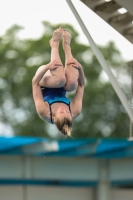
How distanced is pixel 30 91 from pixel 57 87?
23608mm

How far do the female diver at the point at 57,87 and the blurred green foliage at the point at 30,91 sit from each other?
2150 centimetres

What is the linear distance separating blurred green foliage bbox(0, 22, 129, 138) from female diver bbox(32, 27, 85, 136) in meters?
21.5

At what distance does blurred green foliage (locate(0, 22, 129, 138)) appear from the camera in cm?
2923

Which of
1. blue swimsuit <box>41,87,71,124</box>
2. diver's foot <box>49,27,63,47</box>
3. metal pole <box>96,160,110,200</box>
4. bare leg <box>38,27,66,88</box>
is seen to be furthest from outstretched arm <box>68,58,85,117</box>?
metal pole <box>96,160,110,200</box>

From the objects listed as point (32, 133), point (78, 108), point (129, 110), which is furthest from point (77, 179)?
point (32, 133)

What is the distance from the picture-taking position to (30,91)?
→ 99.0 ft

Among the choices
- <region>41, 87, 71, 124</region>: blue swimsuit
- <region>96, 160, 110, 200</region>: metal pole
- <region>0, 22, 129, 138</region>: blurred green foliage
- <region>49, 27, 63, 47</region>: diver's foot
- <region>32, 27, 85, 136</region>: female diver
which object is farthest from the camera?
<region>0, 22, 129, 138</region>: blurred green foliage

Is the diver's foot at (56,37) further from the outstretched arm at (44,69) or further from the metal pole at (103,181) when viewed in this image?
the metal pole at (103,181)

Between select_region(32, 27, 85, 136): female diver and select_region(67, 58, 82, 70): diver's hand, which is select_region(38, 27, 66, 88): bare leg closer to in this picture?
select_region(32, 27, 85, 136): female diver

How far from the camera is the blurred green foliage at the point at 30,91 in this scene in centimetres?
2923

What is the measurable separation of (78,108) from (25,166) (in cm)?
756

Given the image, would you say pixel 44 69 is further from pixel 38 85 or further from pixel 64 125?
pixel 64 125

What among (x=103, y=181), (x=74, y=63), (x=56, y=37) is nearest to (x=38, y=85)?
(x=74, y=63)

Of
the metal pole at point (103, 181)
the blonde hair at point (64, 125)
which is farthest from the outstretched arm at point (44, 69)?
the metal pole at point (103, 181)
